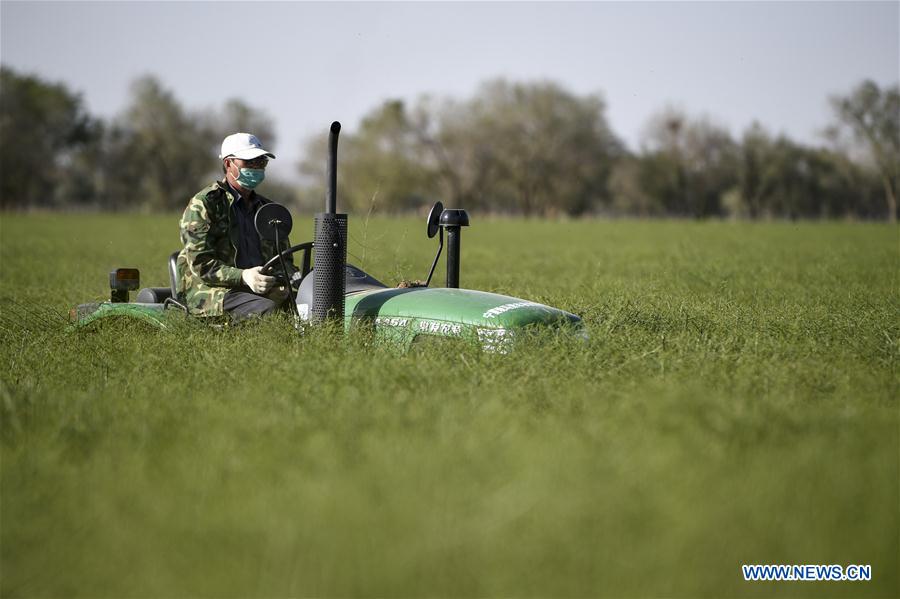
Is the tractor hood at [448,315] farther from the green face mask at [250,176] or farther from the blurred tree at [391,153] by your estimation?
the blurred tree at [391,153]

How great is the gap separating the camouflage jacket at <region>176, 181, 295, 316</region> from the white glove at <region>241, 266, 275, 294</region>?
377 mm

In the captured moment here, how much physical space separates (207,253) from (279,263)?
0.59 meters

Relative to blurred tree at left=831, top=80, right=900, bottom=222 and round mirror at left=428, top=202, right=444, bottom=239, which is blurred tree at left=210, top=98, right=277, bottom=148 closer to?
blurred tree at left=831, top=80, right=900, bottom=222

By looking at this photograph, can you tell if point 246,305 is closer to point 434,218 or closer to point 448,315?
point 434,218

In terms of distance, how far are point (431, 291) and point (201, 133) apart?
322 ft

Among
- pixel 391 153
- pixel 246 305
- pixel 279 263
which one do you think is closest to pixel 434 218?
pixel 279 263

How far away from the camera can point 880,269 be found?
16.8 m

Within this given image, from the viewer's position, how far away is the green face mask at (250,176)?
709 centimetres

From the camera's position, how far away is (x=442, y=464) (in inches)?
156

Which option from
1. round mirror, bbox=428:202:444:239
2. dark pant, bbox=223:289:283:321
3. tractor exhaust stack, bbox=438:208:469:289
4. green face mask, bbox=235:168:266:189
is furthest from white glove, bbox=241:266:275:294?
tractor exhaust stack, bbox=438:208:469:289

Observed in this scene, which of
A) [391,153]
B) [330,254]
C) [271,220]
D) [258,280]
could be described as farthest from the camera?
[391,153]

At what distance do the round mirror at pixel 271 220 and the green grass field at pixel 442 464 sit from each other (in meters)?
0.73

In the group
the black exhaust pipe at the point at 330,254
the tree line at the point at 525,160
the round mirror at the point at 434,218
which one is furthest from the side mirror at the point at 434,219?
the tree line at the point at 525,160

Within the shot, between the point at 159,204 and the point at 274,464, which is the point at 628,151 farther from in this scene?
the point at 274,464
